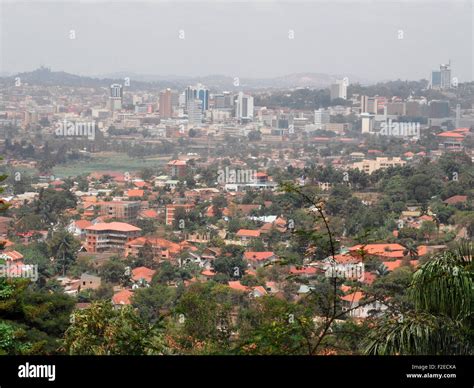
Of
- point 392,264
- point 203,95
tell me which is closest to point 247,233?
point 203,95

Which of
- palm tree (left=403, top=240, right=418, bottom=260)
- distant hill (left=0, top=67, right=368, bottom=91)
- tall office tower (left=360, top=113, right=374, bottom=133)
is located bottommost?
palm tree (left=403, top=240, right=418, bottom=260)

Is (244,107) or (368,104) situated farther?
(368,104)

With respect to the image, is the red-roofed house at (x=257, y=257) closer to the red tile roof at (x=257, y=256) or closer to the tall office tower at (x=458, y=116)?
the red tile roof at (x=257, y=256)

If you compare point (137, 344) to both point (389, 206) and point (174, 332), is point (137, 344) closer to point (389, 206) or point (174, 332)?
point (174, 332)

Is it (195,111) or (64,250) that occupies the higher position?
(195,111)

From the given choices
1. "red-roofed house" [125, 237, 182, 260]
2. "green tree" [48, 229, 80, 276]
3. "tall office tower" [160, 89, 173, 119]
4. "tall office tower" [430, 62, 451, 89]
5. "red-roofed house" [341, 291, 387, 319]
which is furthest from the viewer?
"tall office tower" [160, 89, 173, 119]

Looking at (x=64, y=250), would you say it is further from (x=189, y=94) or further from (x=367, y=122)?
(x=367, y=122)

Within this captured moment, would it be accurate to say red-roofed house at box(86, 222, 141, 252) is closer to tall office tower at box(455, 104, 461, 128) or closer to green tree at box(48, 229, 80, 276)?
green tree at box(48, 229, 80, 276)

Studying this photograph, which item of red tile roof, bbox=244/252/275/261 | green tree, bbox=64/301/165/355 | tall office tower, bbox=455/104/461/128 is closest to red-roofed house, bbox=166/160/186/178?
tall office tower, bbox=455/104/461/128

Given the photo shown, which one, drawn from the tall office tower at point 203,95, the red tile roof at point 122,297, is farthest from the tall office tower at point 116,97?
the red tile roof at point 122,297
